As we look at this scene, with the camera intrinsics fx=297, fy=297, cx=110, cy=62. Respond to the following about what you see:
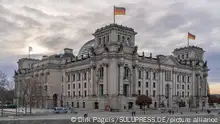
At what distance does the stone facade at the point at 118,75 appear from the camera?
9231 cm

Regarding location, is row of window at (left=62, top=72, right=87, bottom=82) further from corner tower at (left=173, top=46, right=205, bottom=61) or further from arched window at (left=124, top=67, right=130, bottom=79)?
corner tower at (left=173, top=46, right=205, bottom=61)

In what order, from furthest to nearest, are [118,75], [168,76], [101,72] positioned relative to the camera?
[168,76] → [101,72] → [118,75]

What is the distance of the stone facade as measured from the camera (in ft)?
303

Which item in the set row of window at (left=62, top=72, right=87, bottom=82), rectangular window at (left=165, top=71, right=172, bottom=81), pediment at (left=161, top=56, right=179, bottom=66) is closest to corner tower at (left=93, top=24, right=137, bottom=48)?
row of window at (left=62, top=72, right=87, bottom=82)

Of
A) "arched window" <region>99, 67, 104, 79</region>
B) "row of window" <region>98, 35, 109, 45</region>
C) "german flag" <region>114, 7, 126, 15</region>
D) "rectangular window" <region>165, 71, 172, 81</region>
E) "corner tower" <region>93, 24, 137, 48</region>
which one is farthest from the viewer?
"rectangular window" <region>165, 71, 172, 81</region>

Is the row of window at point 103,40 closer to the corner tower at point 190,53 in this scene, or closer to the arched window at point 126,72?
the arched window at point 126,72

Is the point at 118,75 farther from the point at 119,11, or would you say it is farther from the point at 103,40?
the point at 119,11

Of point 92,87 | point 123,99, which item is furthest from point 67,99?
point 123,99

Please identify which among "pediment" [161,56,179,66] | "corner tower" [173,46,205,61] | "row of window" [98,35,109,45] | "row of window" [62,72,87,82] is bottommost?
"row of window" [62,72,87,82]

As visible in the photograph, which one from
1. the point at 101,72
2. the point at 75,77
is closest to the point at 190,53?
the point at 101,72

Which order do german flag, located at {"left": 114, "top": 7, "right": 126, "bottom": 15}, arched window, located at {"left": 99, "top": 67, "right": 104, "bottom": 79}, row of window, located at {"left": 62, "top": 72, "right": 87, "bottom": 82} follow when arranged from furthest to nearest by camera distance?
row of window, located at {"left": 62, "top": 72, "right": 87, "bottom": 82}
arched window, located at {"left": 99, "top": 67, "right": 104, "bottom": 79}
german flag, located at {"left": 114, "top": 7, "right": 126, "bottom": 15}

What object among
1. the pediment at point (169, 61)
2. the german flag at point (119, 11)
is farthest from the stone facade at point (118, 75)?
the german flag at point (119, 11)

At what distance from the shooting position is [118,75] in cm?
9181

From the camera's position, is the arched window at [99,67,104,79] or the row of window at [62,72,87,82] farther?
the row of window at [62,72,87,82]
